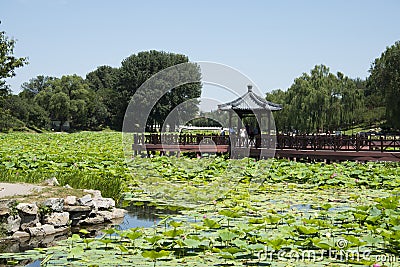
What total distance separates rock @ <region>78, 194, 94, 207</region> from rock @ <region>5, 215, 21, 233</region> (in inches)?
46.2

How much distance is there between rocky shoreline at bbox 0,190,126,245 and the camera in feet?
25.1

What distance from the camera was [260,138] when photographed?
19609 millimetres

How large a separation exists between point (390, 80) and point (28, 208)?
3063 cm

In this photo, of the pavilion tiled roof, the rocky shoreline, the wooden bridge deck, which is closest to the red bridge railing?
the wooden bridge deck

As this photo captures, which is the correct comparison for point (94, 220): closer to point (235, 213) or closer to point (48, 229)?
point (48, 229)

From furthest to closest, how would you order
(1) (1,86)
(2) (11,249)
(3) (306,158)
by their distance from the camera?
(3) (306,158) → (1) (1,86) → (2) (11,249)

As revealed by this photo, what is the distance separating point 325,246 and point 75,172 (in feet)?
27.2

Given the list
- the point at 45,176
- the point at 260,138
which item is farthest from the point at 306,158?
the point at 45,176

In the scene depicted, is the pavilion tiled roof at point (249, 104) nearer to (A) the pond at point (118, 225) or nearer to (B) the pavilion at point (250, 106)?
(B) the pavilion at point (250, 106)

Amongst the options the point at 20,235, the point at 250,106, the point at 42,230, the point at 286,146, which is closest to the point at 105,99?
the point at 250,106

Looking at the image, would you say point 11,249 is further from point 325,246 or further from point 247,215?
point 325,246

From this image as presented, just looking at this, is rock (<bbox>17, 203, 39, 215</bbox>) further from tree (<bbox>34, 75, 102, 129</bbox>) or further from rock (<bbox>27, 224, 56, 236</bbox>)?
tree (<bbox>34, 75, 102, 129</bbox>)

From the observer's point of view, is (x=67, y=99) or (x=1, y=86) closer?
(x=1, y=86)

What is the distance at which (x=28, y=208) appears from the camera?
7.84m
